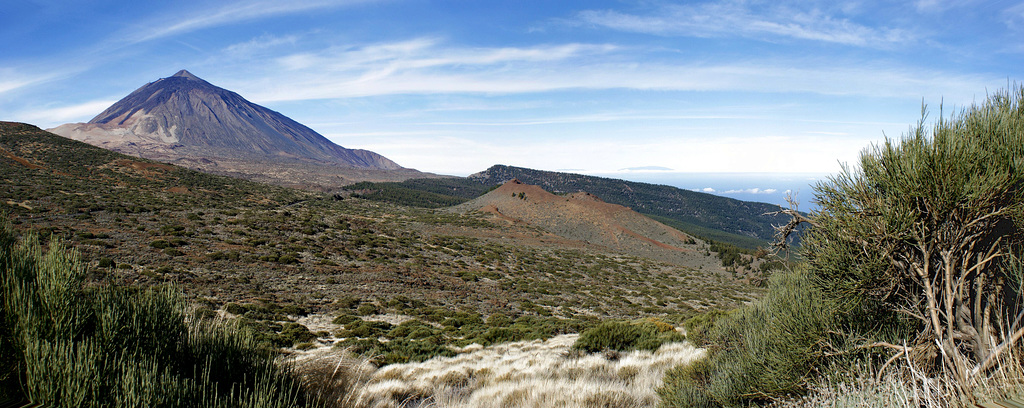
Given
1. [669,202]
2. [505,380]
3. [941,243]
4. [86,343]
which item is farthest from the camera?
[669,202]

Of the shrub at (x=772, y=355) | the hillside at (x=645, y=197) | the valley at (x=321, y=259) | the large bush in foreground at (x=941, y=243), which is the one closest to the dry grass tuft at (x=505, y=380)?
the shrub at (x=772, y=355)

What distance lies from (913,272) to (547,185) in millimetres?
139266

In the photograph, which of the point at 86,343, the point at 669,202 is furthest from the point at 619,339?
the point at 669,202

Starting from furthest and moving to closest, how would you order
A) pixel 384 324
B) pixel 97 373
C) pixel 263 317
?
1. pixel 384 324
2. pixel 263 317
3. pixel 97 373

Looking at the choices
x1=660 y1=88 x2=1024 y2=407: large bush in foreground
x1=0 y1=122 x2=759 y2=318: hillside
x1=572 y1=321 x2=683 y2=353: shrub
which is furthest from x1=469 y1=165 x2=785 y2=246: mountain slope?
x1=660 y1=88 x2=1024 y2=407: large bush in foreground

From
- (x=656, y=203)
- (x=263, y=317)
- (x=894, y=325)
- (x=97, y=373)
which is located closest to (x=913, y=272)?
(x=894, y=325)

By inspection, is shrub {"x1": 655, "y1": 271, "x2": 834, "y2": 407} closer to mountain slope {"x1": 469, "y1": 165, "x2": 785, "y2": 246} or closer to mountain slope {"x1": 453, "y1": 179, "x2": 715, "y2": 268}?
mountain slope {"x1": 453, "y1": 179, "x2": 715, "y2": 268}

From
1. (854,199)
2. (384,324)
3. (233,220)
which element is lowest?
(384,324)

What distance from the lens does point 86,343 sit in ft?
8.20

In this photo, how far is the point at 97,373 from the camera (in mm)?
2400

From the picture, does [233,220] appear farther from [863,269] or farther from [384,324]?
[863,269]

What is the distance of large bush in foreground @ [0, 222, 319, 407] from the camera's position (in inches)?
91.2

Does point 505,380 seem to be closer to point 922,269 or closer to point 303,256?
point 922,269

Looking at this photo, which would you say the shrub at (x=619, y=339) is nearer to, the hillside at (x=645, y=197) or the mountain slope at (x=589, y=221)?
the mountain slope at (x=589, y=221)
